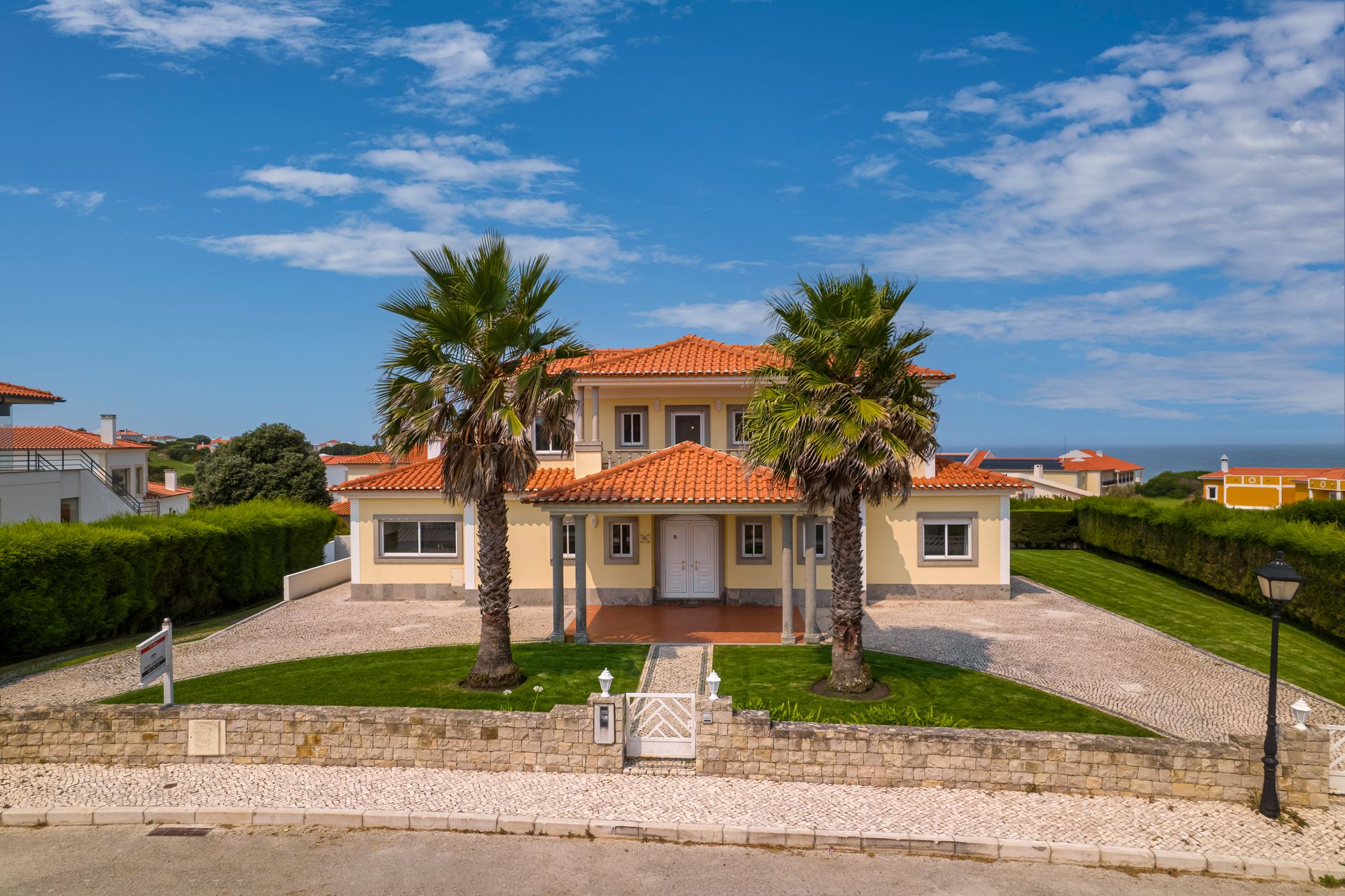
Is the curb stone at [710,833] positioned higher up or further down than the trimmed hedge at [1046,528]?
further down

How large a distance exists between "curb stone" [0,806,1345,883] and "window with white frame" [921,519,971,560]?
14568mm

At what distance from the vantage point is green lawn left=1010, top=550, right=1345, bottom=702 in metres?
17.4

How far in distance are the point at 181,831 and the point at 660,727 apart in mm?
6499

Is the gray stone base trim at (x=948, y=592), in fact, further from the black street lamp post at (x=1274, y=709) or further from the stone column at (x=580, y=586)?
the black street lamp post at (x=1274, y=709)

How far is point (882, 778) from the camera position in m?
11.0

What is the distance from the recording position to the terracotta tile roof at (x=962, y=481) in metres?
23.0

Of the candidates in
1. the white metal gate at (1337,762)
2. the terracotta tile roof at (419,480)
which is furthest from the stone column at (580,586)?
the white metal gate at (1337,762)

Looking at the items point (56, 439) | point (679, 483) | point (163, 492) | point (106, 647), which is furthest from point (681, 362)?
point (163, 492)

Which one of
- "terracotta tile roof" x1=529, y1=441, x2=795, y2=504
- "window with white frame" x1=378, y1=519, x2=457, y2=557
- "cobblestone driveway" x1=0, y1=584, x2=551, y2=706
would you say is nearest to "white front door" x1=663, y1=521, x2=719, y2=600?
"terracotta tile roof" x1=529, y1=441, x2=795, y2=504

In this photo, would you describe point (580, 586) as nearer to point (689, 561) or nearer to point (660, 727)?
point (689, 561)

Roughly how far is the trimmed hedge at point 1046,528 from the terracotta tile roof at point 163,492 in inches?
2032

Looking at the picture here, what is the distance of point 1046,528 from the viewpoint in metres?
36.9

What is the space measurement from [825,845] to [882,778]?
177cm

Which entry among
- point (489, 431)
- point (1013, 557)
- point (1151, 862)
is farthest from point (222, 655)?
point (1013, 557)
